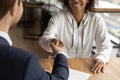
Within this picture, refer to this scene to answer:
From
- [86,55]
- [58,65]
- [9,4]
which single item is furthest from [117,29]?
[9,4]

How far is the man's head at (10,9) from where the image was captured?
856mm

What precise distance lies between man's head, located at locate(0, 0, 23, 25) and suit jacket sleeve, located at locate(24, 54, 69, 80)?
0.69ft

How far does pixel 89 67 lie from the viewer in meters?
1.51

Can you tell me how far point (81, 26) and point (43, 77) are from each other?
118 cm

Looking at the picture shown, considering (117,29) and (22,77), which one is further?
(117,29)

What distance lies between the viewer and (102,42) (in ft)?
6.26

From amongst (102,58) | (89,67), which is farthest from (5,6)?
(102,58)

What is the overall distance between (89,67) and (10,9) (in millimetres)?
802

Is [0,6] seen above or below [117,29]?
above

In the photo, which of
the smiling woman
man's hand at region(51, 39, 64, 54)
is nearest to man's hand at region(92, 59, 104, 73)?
man's hand at region(51, 39, 64, 54)

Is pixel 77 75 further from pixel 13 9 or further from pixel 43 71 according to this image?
pixel 13 9

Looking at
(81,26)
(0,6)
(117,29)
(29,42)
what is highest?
(0,6)

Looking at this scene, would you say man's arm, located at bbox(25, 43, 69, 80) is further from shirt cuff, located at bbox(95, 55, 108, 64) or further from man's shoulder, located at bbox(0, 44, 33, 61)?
shirt cuff, located at bbox(95, 55, 108, 64)

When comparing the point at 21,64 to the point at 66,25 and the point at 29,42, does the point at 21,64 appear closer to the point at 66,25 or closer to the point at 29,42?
the point at 66,25
